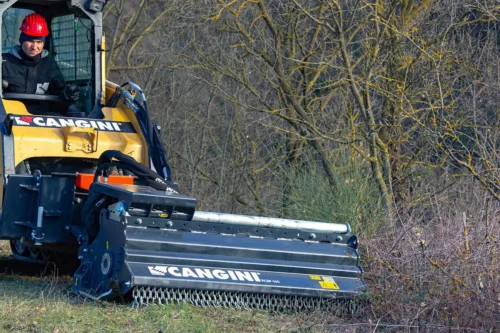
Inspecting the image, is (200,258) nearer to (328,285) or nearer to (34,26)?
(328,285)

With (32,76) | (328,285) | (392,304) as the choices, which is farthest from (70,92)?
(392,304)

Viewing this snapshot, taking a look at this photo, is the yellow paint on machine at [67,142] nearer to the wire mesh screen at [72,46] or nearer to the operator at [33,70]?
the operator at [33,70]

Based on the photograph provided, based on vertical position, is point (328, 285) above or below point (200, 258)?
below

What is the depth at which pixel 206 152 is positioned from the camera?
14.1 m

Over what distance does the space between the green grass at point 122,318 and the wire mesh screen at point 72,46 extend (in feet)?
9.81

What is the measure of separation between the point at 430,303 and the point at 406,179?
383 cm

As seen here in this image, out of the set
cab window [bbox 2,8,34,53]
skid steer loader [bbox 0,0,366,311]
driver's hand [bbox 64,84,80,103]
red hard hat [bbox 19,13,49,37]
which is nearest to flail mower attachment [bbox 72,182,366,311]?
skid steer loader [bbox 0,0,366,311]

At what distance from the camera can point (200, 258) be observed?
20.7ft

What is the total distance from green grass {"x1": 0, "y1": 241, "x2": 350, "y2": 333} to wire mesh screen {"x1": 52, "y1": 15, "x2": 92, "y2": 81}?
2990mm

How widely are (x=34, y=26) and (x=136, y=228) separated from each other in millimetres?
3081

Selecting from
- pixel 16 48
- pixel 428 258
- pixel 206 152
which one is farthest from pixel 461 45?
pixel 206 152

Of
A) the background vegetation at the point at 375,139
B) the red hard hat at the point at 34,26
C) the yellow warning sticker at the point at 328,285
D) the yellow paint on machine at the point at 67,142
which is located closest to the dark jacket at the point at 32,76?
the red hard hat at the point at 34,26

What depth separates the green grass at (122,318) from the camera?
5.58 m

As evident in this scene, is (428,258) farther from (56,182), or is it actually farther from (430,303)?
(56,182)
